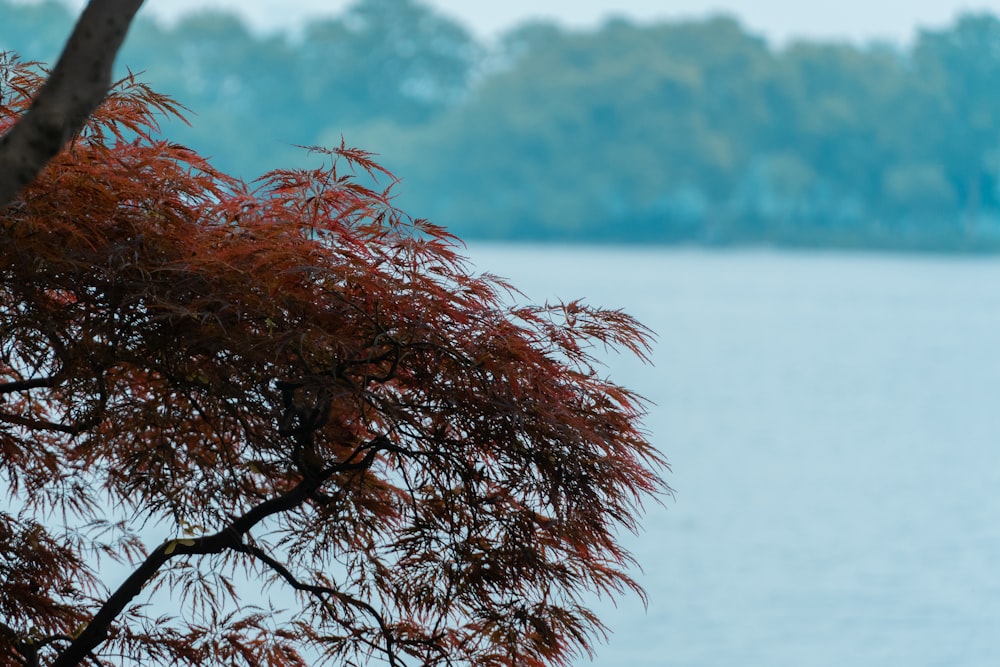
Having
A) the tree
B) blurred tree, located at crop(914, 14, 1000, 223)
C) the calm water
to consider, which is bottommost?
the tree

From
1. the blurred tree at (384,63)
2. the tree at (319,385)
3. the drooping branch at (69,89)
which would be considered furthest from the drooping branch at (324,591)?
the blurred tree at (384,63)

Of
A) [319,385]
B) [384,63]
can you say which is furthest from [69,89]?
[384,63]

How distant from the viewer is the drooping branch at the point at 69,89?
2010 mm

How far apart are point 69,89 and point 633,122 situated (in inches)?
2342

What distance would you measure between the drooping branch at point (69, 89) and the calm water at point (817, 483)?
18.0 ft

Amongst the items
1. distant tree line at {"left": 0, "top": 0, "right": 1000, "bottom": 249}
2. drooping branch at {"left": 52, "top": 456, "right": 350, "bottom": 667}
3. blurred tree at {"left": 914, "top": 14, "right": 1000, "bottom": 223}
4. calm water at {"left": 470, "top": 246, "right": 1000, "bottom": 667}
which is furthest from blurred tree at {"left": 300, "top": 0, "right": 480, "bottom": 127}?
drooping branch at {"left": 52, "top": 456, "right": 350, "bottom": 667}

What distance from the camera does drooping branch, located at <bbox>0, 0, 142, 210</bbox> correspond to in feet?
6.59

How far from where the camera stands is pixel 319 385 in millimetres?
2916

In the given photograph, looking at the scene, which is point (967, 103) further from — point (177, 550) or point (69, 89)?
point (69, 89)

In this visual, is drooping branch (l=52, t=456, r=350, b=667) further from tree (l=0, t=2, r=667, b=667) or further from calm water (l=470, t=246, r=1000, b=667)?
calm water (l=470, t=246, r=1000, b=667)

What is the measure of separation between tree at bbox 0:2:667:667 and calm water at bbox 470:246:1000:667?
13.5 ft

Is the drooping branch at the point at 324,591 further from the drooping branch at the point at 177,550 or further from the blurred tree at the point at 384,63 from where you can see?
the blurred tree at the point at 384,63

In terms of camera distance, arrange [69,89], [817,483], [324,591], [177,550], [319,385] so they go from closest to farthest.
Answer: [69,89]
[319,385]
[177,550]
[324,591]
[817,483]

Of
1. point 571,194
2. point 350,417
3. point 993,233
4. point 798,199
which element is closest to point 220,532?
point 350,417
